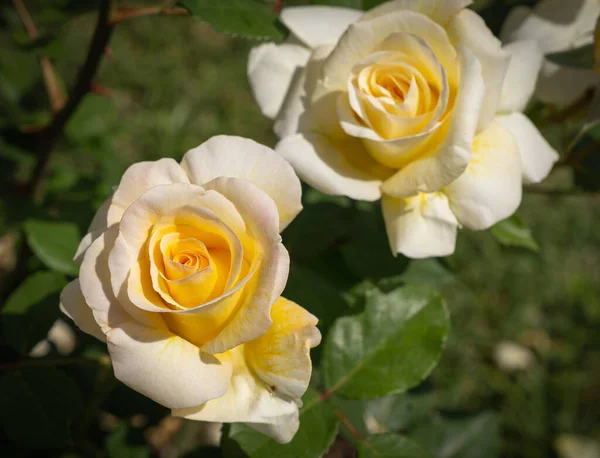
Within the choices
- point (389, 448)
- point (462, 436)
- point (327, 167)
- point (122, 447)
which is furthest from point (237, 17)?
point (462, 436)

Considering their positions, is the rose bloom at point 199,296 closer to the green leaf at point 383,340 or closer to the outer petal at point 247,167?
the outer petal at point 247,167

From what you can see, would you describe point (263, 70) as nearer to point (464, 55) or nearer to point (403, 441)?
point (464, 55)

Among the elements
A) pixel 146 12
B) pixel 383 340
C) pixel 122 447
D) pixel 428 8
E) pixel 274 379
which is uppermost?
pixel 428 8

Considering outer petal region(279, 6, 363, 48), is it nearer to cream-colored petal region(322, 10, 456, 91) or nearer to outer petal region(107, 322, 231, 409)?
cream-colored petal region(322, 10, 456, 91)

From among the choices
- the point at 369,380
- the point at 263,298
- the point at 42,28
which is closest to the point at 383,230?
the point at 369,380

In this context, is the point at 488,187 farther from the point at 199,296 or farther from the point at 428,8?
the point at 199,296

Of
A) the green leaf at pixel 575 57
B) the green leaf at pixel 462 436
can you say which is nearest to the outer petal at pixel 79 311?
the green leaf at pixel 575 57

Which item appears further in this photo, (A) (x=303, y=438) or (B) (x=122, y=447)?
(B) (x=122, y=447)

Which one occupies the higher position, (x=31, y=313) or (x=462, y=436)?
(x=31, y=313)
